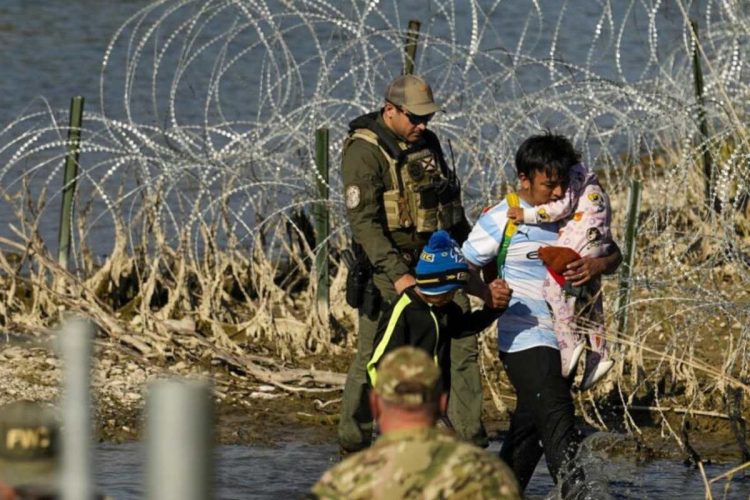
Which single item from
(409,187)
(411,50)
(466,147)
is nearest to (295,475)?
(409,187)

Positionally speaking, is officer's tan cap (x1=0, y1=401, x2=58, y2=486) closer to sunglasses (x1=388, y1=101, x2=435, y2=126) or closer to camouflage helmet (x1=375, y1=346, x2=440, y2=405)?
camouflage helmet (x1=375, y1=346, x2=440, y2=405)

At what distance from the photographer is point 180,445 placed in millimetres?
2695

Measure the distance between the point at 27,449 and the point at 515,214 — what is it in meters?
2.80

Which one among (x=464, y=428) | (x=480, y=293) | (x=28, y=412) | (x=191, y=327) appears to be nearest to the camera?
(x=28, y=412)

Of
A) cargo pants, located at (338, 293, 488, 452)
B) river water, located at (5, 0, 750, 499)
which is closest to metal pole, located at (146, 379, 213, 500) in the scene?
river water, located at (5, 0, 750, 499)

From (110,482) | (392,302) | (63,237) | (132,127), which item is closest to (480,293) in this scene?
(392,302)

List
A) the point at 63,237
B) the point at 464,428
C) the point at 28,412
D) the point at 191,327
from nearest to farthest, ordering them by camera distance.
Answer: the point at 28,412
the point at 464,428
the point at 191,327
the point at 63,237

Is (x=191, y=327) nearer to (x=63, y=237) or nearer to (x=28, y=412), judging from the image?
(x=63, y=237)

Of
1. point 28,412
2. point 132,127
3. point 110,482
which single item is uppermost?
point 132,127

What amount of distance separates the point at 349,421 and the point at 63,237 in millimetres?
3036

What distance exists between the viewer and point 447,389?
6664 millimetres

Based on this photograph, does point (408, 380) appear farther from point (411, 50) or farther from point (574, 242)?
point (411, 50)

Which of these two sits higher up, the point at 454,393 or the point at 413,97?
the point at 413,97

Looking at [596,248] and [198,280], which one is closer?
[596,248]
